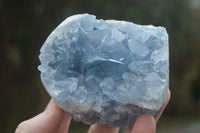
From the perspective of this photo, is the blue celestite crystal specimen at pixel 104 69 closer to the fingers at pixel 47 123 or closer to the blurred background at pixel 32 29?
the fingers at pixel 47 123

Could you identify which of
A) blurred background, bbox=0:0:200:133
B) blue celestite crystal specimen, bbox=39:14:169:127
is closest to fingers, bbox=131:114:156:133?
blue celestite crystal specimen, bbox=39:14:169:127

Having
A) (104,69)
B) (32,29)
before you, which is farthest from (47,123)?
(32,29)

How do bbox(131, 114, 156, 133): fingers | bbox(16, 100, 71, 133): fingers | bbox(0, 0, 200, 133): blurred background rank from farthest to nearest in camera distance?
1. bbox(0, 0, 200, 133): blurred background
2. bbox(16, 100, 71, 133): fingers
3. bbox(131, 114, 156, 133): fingers

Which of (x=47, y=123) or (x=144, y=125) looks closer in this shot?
(x=144, y=125)

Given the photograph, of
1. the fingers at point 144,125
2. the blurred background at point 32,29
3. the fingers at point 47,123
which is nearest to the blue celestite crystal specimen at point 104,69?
the fingers at point 144,125

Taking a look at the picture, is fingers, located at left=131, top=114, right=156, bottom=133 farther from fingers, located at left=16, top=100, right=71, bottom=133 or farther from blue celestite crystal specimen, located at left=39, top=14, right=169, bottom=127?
fingers, located at left=16, top=100, right=71, bottom=133

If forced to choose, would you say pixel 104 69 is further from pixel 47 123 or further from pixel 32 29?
pixel 32 29

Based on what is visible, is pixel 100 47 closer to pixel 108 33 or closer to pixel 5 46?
pixel 108 33
